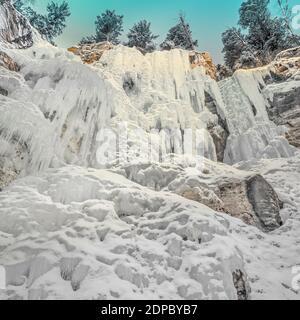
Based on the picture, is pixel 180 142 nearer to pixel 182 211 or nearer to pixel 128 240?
pixel 182 211

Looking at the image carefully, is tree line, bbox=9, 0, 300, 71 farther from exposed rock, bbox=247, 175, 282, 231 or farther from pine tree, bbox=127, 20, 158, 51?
exposed rock, bbox=247, 175, 282, 231

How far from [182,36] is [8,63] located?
53.5 ft

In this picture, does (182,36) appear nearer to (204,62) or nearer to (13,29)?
(204,62)

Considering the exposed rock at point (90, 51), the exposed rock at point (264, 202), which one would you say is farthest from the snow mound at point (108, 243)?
the exposed rock at point (90, 51)

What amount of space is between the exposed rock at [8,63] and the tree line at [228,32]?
11679 mm

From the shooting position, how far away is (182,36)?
88.1ft

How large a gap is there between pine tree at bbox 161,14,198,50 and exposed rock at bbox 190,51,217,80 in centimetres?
466

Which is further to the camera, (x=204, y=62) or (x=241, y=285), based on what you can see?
(x=204, y=62)

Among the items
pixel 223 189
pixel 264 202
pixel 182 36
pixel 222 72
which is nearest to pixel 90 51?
pixel 222 72

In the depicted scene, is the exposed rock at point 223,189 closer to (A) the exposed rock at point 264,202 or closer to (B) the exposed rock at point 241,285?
(A) the exposed rock at point 264,202

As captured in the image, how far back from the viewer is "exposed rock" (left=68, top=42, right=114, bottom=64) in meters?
19.1

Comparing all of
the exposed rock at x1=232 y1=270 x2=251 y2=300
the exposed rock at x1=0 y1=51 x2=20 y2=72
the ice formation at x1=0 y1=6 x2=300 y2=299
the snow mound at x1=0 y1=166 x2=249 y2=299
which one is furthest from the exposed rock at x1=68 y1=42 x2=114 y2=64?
the exposed rock at x1=232 y1=270 x2=251 y2=300

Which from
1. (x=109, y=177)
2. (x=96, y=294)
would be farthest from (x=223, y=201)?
(x=96, y=294)
